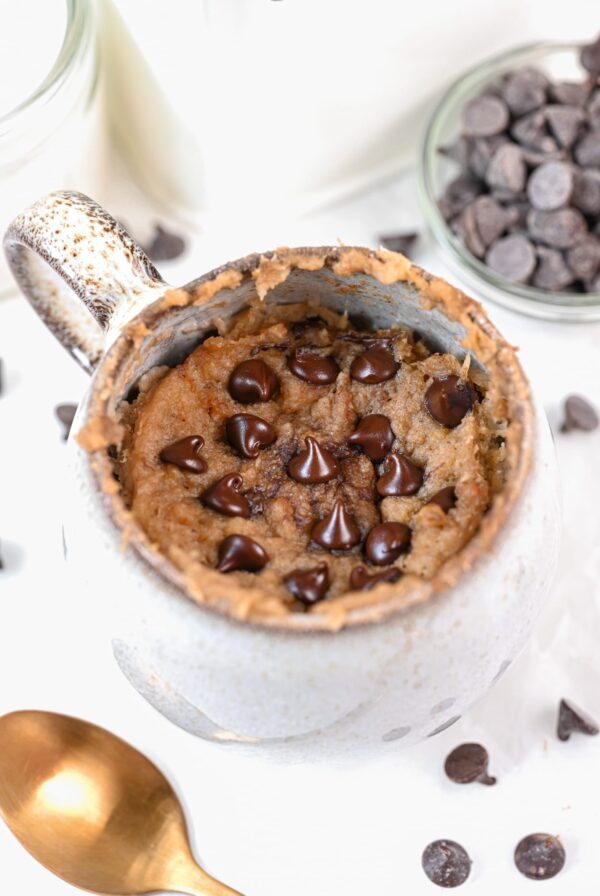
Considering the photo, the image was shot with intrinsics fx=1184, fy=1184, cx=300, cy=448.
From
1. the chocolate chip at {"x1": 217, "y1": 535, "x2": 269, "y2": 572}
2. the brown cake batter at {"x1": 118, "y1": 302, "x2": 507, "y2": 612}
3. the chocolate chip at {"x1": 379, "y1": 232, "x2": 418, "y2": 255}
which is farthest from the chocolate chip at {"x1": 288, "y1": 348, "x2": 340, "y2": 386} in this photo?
the chocolate chip at {"x1": 379, "y1": 232, "x2": 418, "y2": 255}

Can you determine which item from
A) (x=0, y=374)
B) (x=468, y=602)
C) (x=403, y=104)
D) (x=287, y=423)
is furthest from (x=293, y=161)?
(x=468, y=602)

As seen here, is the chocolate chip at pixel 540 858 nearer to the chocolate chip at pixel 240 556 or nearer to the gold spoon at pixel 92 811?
the gold spoon at pixel 92 811

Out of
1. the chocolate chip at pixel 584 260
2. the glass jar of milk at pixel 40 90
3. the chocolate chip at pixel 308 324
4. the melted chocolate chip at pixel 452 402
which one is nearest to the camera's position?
the melted chocolate chip at pixel 452 402

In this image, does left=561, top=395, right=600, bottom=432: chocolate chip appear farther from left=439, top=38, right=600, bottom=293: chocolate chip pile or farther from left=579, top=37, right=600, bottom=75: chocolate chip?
left=579, top=37, right=600, bottom=75: chocolate chip

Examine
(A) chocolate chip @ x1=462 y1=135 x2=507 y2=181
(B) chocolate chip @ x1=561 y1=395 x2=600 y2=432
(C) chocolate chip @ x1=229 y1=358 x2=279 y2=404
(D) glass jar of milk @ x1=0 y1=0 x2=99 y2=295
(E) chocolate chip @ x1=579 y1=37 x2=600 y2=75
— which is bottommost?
(B) chocolate chip @ x1=561 y1=395 x2=600 y2=432

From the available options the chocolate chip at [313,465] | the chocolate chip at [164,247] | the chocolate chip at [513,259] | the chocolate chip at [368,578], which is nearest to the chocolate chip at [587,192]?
the chocolate chip at [513,259]

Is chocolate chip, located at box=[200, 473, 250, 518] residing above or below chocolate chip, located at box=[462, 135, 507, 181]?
above

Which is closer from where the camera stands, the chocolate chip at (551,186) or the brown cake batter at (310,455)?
the brown cake batter at (310,455)

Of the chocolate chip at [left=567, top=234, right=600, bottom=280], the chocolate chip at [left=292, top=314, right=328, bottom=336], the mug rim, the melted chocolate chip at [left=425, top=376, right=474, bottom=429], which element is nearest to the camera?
the mug rim
